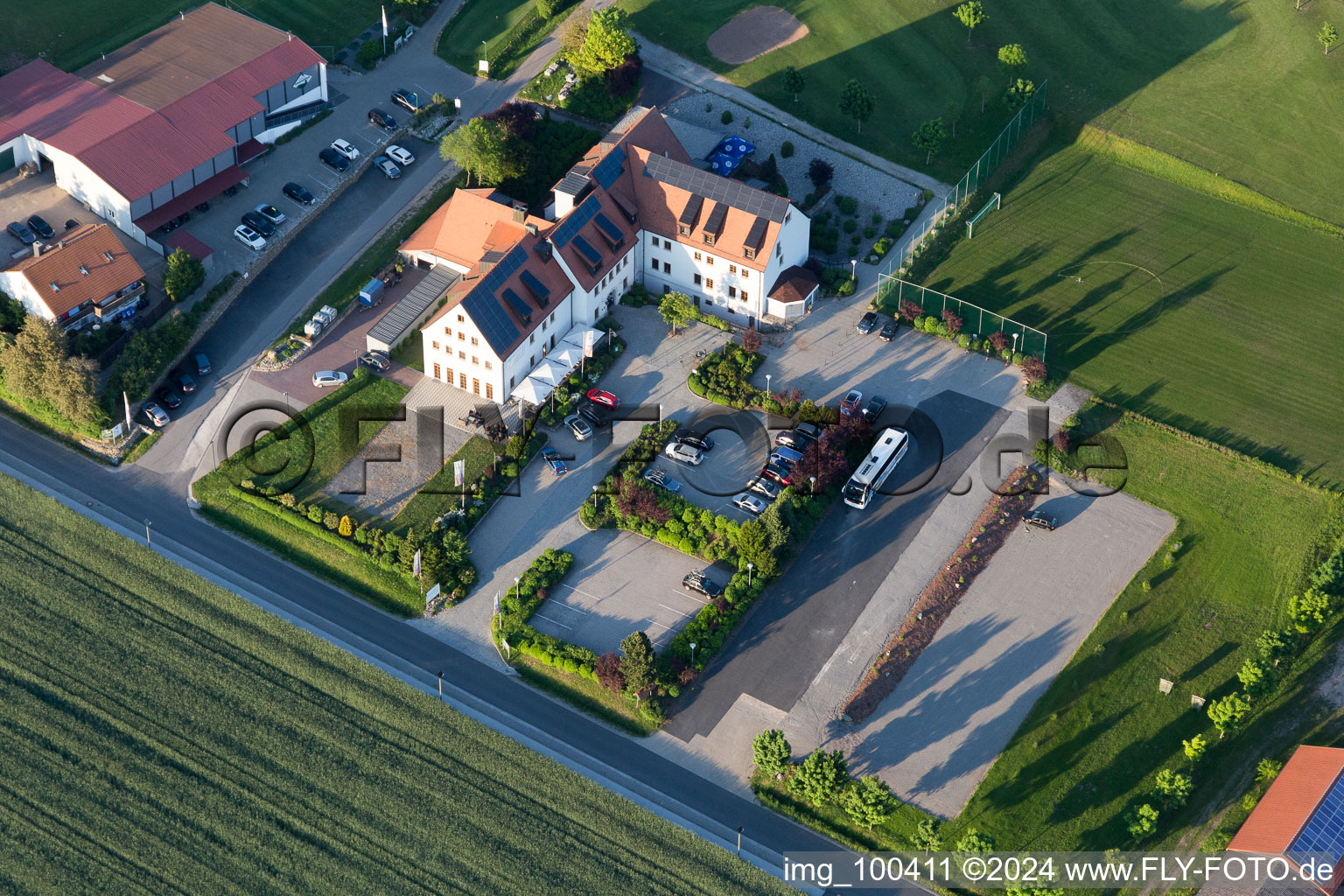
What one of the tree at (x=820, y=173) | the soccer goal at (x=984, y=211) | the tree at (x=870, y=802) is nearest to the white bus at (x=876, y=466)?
the tree at (x=870, y=802)

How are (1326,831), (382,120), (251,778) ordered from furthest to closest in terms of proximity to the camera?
1. (382,120)
2. (251,778)
3. (1326,831)

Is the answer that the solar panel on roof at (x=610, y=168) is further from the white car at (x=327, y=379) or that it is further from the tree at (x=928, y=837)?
the tree at (x=928, y=837)

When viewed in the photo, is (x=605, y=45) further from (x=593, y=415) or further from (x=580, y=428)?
(x=580, y=428)

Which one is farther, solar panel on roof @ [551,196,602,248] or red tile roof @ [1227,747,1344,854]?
solar panel on roof @ [551,196,602,248]

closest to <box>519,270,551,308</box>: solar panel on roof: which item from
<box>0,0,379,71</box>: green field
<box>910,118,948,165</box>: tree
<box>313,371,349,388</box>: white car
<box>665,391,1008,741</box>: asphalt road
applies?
<box>313,371,349,388</box>: white car

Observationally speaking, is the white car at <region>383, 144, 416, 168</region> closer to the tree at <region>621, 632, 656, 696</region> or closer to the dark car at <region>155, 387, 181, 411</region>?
the dark car at <region>155, 387, 181, 411</region>

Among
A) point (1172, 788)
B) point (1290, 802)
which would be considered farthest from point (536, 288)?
point (1290, 802)

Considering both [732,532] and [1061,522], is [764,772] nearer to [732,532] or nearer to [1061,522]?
[732,532]
